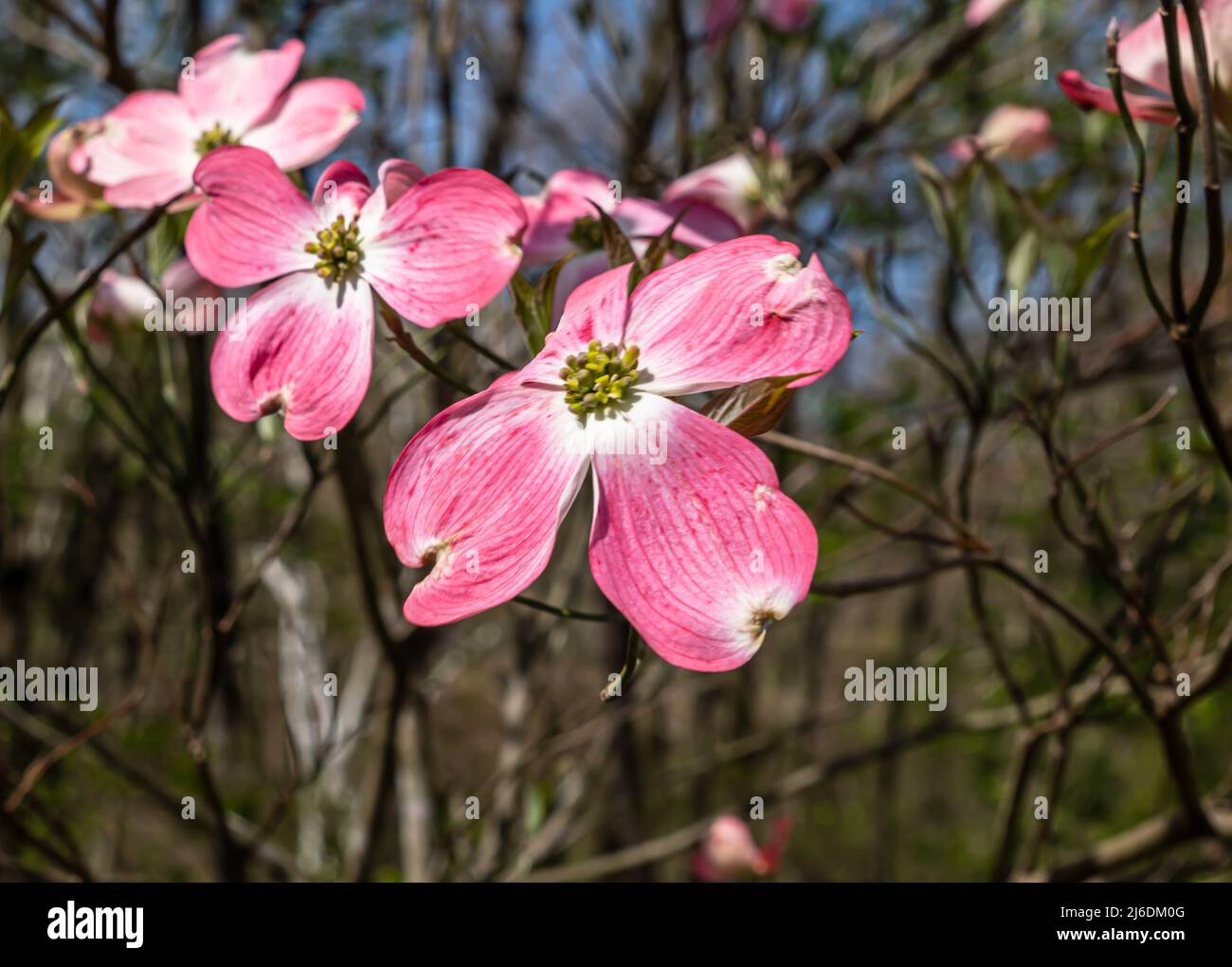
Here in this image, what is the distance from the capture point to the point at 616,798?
1.45 m

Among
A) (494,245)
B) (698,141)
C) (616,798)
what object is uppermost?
(698,141)

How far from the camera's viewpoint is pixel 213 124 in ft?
1.59

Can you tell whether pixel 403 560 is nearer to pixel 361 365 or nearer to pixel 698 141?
pixel 361 365

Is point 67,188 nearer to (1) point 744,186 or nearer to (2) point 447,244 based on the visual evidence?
(2) point 447,244

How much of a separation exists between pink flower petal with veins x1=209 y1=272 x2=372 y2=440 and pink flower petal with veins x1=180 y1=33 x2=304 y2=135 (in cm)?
16

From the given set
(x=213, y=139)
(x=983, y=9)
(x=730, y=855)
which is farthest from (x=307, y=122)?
(x=730, y=855)

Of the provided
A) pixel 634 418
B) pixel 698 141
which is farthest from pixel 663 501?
pixel 698 141

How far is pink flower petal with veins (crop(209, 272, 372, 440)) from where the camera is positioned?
1.16 ft

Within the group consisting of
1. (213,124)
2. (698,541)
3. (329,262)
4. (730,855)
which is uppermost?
(213,124)

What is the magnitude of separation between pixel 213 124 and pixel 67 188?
7cm

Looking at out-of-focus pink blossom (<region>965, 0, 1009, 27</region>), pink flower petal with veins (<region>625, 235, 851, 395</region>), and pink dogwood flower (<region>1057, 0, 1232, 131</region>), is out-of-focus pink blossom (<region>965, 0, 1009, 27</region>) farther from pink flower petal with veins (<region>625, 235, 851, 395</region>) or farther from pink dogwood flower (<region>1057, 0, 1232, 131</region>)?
pink flower petal with veins (<region>625, 235, 851, 395</region>)

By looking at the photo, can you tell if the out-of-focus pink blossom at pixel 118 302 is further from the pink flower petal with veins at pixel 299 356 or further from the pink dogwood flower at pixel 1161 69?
the pink dogwood flower at pixel 1161 69
